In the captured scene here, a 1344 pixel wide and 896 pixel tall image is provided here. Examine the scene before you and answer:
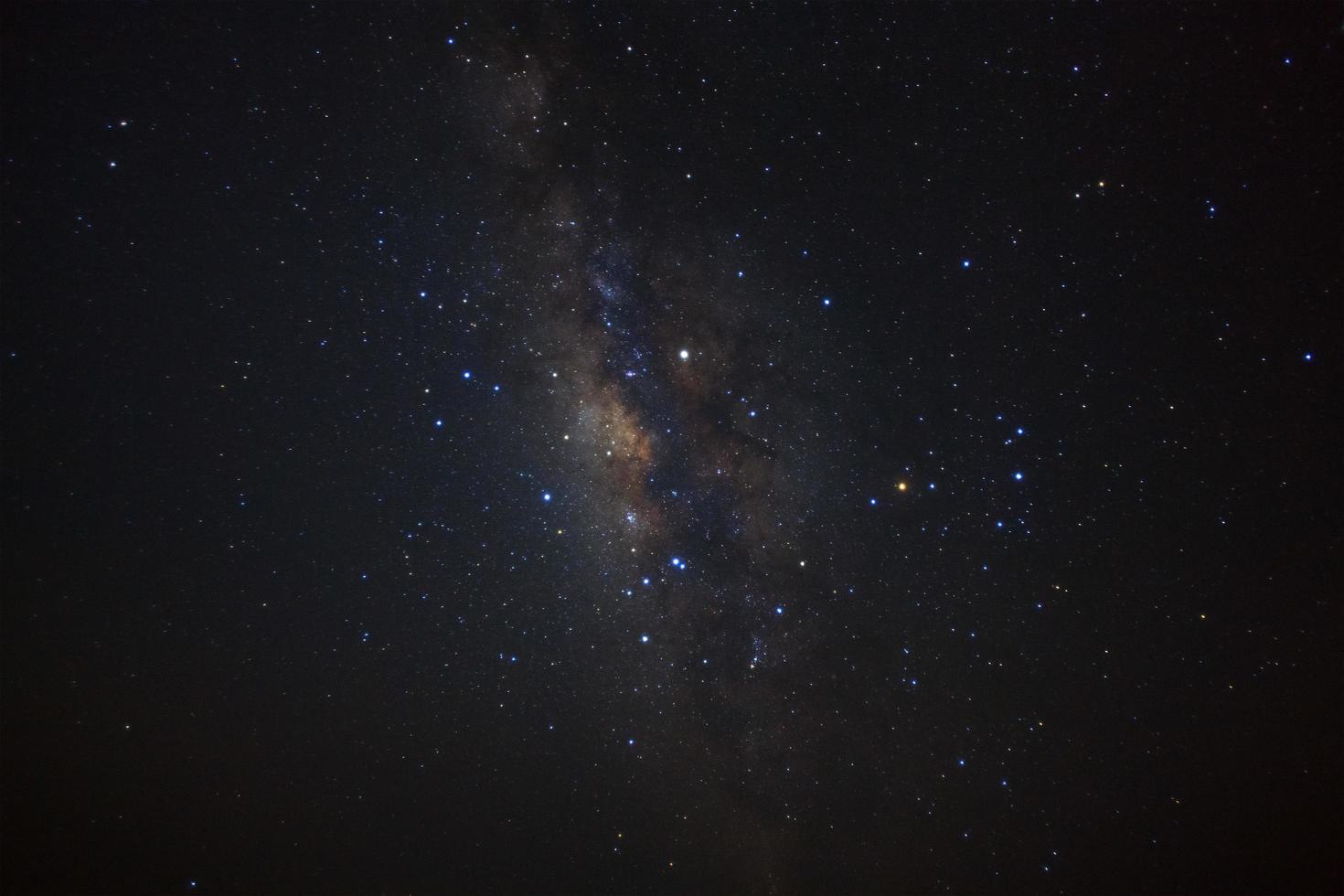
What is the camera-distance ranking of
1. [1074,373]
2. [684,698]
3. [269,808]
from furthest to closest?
[684,698]
[269,808]
[1074,373]

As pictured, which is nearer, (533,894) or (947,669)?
(947,669)

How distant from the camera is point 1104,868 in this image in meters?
2.98

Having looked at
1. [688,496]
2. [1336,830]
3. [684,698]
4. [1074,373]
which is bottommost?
[1336,830]

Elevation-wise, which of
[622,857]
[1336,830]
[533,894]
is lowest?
[533,894]

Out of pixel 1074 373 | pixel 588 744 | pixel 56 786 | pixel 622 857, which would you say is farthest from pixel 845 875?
pixel 56 786

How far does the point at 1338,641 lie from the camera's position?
2.73 meters

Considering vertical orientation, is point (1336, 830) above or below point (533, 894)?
above

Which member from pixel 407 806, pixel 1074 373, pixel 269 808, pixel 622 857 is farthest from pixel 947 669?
pixel 269 808

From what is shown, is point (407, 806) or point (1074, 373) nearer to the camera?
point (1074, 373)

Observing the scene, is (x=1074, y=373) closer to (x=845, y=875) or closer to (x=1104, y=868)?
(x=1104, y=868)

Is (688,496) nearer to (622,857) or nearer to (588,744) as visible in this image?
(588,744)

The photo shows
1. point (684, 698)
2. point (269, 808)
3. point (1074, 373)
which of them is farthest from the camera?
point (684, 698)

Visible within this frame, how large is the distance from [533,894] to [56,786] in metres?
2.42

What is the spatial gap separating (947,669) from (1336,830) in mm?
2332
